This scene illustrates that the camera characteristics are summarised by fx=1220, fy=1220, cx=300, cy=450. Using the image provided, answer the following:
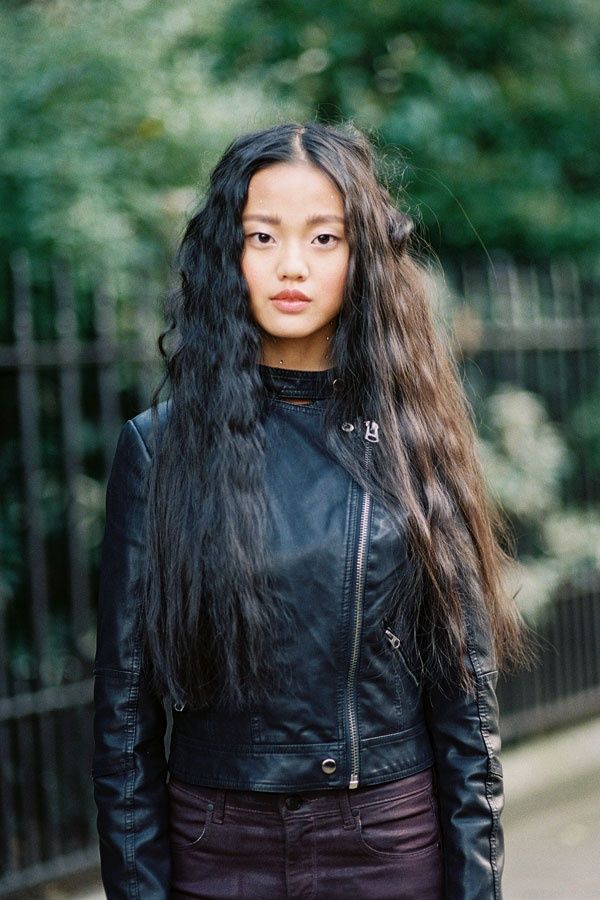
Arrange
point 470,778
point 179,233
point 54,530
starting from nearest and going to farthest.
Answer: point 470,778, point 179,233, point 54,530

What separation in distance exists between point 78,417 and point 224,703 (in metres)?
2.44

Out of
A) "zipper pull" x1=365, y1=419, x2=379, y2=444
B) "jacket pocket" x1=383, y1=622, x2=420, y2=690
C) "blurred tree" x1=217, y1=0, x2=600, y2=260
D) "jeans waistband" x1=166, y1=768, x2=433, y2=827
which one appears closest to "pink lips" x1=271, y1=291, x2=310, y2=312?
"zipper pull" x1=365, y1=419, x2=379, y2=444

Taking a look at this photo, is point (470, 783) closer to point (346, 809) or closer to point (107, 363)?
point (346, 809)

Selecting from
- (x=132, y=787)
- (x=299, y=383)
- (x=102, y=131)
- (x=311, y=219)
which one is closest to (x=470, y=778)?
(x=132, y=787)

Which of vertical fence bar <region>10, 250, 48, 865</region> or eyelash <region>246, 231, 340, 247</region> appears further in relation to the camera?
vertical fence bar <region>10, 250, 48, 865</region>

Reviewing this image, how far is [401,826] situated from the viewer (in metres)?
2.08

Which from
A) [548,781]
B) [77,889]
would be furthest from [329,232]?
[548,781]

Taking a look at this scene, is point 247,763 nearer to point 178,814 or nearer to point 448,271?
point 178,814

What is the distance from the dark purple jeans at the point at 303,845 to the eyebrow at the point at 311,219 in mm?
967

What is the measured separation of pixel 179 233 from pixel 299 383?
101 centimetres

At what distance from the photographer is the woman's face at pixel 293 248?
6.89 feet

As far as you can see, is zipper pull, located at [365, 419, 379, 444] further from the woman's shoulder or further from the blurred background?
the blurred background

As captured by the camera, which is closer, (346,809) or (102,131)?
(346,809)

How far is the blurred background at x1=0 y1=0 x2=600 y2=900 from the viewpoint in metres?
4.27
